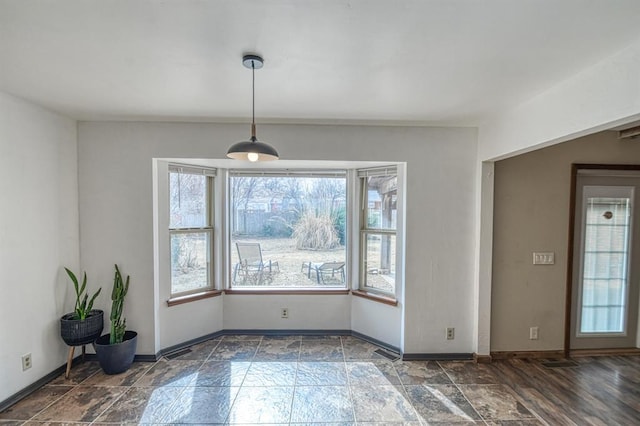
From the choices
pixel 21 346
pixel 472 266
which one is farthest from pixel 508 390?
pixel 21 346

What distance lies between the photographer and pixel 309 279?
380cm

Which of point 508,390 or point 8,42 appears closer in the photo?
point 8,42

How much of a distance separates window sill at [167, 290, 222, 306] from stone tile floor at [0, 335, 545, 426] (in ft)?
1.86

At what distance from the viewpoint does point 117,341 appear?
9.20 ft

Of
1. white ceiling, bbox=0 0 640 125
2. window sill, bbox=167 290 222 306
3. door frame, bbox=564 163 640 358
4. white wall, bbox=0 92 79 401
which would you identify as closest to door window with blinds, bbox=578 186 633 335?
door frame, bbox=564 163 640 358

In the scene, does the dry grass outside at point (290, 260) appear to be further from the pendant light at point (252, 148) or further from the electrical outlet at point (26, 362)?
the pendant light at point (252, 148)

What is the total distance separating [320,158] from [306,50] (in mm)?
1486

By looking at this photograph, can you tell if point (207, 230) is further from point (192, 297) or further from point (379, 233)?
point (379, 233)

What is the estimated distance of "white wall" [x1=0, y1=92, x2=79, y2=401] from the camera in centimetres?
229

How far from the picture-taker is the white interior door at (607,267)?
3225 millimetres

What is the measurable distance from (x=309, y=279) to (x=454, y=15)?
125 inches

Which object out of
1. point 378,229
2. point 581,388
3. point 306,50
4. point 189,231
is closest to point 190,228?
point 189,231

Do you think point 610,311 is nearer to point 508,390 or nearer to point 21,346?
point 508,390

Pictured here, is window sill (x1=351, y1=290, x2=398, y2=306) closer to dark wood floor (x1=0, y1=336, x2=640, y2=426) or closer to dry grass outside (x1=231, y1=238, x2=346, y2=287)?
dry grass outside (x1=231, y1=238, x2=346, y2=287)
